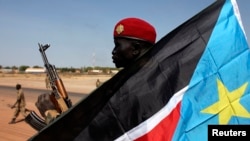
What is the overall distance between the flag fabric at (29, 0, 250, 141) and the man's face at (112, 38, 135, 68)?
0.20ft

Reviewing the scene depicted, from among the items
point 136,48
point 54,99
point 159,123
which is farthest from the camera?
point 54,99

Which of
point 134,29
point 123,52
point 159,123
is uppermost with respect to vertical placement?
point 134,29

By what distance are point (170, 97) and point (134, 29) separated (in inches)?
18.6

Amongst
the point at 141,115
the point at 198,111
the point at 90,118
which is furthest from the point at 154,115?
the point at 90,118

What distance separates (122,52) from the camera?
206 centimetres

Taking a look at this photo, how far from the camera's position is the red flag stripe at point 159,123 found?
1961 mm

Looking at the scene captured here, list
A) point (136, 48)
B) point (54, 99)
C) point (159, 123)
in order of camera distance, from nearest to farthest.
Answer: point (159, 123) → point (136, 48) → point (54, 99)

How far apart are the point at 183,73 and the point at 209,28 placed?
13.3 inches

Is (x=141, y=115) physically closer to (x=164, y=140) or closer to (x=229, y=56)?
(x=164, y=140)

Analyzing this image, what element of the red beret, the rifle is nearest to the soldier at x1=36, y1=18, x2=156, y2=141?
the red beret

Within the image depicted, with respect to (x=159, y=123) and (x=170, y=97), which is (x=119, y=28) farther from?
(x=159, y=123)

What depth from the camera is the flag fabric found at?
1958 mm

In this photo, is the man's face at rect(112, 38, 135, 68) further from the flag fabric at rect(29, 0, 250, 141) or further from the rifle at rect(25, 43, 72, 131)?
the rifle at rect(25, 43, 72, 131)

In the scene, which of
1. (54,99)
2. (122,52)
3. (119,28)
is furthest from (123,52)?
(54,99)
